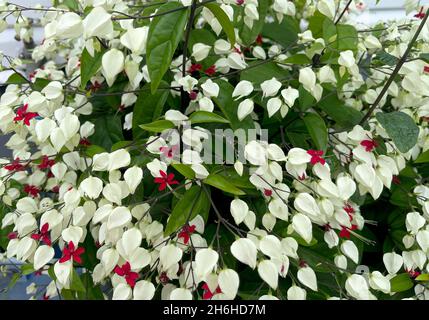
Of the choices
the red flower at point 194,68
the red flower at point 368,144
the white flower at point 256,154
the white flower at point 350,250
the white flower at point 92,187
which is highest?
the red flower at point 194,68

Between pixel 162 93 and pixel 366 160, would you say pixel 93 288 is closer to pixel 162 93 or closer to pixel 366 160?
pixel 162 93

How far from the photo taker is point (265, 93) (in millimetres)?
692

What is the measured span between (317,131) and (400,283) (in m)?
0.30

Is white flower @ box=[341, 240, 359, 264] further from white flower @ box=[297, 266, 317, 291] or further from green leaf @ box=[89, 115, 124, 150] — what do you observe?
green leaf @ box=[89, 115, 124, 150]

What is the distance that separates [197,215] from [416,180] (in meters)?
0.49

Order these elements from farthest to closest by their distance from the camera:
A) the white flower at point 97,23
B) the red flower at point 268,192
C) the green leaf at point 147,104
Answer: the green leaf at point 147,104
the red flower at point 268,192
the white flower at point 97,23

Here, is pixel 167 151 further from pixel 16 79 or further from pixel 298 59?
pixel 16 79

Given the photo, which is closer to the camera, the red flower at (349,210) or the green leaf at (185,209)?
the green leaf at (185,209)

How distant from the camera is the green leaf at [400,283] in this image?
0.71 meters

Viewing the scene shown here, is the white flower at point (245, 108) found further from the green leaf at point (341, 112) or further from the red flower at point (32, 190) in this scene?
the red flower at point (32, 190)

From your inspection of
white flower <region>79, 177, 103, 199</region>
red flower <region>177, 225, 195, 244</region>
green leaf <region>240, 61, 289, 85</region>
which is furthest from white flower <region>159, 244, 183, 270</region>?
green leaf <region>240, 61, 289, 85</region>

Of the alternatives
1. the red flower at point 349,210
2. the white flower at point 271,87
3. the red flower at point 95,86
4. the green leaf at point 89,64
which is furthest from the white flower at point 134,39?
the red flower at point 349,210

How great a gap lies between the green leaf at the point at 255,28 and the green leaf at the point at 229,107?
0.46ft

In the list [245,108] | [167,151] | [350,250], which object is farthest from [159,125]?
[350,250]
